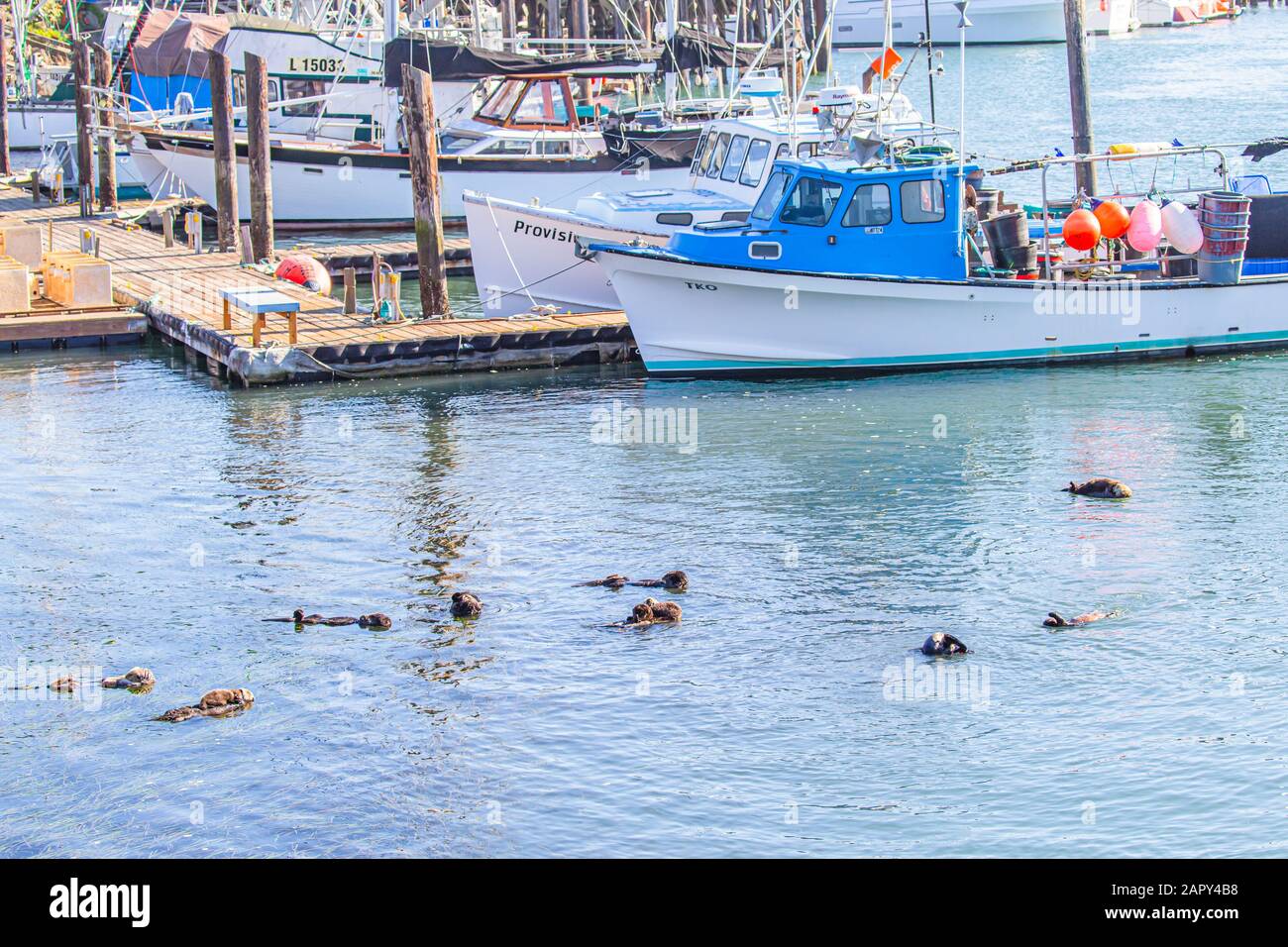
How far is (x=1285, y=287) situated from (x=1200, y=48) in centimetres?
6605

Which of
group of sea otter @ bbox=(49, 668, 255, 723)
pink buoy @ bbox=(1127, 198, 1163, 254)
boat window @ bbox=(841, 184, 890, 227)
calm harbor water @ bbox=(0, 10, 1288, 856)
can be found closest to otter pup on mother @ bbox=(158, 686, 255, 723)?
group of sea otter @ bbox=(49, 668, 255, 723)

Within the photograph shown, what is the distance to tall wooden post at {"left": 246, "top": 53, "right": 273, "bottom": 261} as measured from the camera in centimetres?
2920

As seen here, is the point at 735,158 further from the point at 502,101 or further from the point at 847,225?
the point at 502,101

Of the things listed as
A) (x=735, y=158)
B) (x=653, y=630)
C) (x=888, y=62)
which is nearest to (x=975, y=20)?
(x=735, y=158)

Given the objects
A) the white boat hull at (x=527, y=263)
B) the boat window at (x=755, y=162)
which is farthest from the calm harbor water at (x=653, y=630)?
the boat window at (x=755, y=162)

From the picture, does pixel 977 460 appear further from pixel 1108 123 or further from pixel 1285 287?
pixel 1108 123

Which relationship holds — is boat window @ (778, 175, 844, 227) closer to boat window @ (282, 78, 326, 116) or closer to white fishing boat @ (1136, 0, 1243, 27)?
boat window @ (282, 78, 326, 116)

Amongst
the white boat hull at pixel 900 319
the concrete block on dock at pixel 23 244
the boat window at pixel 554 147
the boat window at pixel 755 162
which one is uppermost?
the boat window at pixel 554 147

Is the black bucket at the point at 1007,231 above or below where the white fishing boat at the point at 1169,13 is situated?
below

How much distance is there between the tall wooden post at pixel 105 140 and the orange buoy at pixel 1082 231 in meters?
20.7

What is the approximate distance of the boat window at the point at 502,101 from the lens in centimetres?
3656

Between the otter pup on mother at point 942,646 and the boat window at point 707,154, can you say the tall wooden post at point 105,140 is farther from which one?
the otter pup on mother at point 942,646

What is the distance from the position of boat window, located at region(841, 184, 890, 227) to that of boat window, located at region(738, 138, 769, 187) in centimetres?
260

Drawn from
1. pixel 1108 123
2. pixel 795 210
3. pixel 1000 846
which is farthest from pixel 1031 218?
pixel 1108 123
